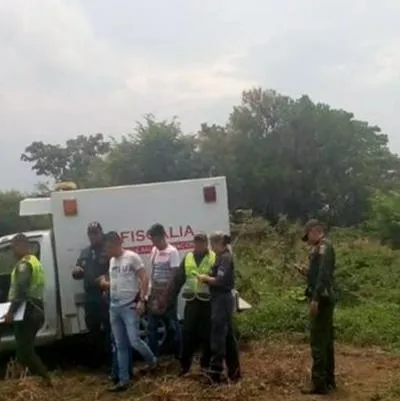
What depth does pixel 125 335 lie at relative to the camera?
331 inches

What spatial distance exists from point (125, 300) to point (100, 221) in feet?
4.99

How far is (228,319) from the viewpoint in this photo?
812 centimetres

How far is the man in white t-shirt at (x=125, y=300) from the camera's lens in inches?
326

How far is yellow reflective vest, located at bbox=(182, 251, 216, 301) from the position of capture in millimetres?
8250

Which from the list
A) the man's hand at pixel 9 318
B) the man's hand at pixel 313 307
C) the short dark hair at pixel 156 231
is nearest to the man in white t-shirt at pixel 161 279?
the short dark hair at pixel 156 231

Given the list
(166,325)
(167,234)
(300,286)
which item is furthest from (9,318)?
(300,286)

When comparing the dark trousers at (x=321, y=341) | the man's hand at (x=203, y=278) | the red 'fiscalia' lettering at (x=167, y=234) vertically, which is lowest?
the dark trousers at (x=321, y=341)

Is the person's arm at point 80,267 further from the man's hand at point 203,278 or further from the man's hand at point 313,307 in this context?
the man's hand at point 313,307

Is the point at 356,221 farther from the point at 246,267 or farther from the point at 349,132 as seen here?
the point at 246,267

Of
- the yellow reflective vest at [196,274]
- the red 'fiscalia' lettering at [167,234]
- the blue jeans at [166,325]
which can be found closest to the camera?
the yellow reflective vest at [196,274]

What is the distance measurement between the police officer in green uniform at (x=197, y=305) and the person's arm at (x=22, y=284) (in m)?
1.50

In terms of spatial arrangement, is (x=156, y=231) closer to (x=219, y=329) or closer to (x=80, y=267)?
(x=80, y=267)

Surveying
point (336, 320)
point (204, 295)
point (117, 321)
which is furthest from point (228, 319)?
point (336, 320)

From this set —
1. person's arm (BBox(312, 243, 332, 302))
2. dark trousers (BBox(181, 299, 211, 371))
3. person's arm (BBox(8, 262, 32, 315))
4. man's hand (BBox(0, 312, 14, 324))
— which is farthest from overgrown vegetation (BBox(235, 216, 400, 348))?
man's hand (BBox(0, 312, 14, 324))
